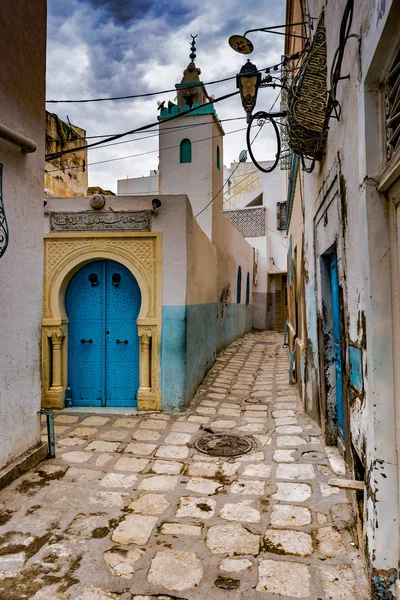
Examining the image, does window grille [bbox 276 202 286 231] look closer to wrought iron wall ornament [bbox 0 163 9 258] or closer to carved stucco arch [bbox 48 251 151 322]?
carved stucco arch [bbox 48 251 151 322]

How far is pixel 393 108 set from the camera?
72.0 inches

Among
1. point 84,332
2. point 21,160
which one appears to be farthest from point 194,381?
point 21,160

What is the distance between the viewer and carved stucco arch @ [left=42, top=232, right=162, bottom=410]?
5.76m

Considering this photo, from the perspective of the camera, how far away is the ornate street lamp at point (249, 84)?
4607 millimetres

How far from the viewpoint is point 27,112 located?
3.72 meters

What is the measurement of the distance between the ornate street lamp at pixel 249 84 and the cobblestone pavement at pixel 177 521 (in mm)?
3821

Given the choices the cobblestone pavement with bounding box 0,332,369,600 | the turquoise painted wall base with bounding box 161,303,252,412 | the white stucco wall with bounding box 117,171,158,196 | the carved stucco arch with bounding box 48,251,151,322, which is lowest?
the cobblestone pavement with bounding box 0,332,369,600

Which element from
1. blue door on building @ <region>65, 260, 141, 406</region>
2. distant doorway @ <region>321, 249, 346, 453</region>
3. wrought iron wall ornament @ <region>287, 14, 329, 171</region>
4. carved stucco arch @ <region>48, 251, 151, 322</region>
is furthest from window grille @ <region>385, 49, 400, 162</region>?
blue door on building @ <region>65, 260, 141, 406</region>

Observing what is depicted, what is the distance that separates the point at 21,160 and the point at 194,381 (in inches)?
164

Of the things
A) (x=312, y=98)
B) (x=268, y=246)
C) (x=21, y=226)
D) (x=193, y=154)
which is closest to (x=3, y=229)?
(x=21, y=226)

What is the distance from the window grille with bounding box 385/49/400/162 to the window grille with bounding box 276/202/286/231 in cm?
1607

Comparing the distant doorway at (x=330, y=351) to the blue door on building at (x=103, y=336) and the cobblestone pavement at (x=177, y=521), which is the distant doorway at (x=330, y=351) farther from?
the blue door on building at (x=103, y=336)

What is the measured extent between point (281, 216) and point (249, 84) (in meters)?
13.5

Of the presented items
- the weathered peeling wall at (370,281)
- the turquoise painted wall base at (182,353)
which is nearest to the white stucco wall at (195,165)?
the turquoise painted wall base at (182,353)
